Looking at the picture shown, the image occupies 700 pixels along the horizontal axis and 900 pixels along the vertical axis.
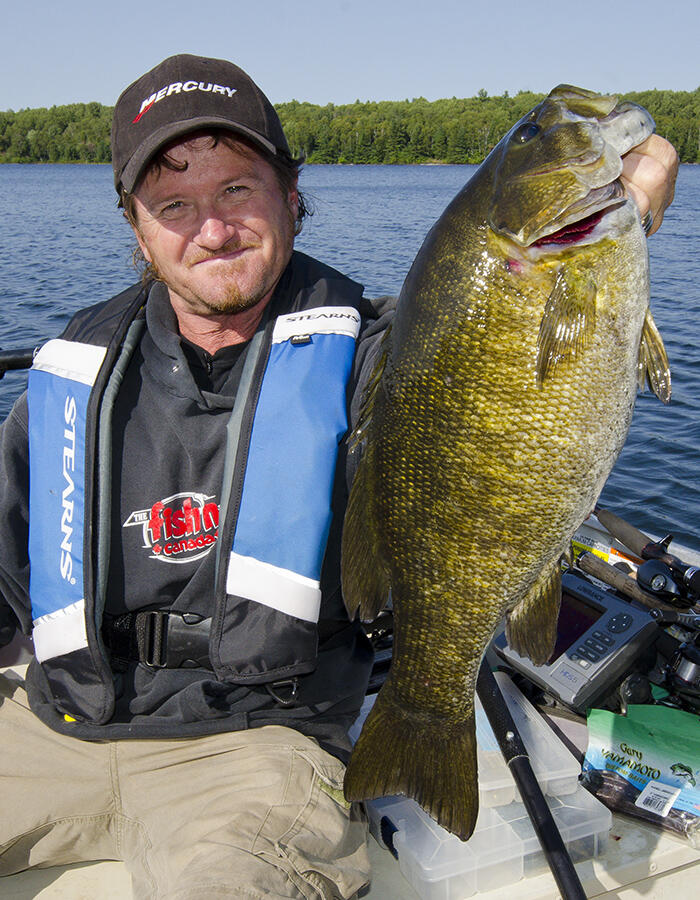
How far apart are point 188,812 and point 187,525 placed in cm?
90

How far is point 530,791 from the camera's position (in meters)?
2.51

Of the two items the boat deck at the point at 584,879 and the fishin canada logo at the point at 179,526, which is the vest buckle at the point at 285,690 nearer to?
the fishin canada logo at the point at 179,526

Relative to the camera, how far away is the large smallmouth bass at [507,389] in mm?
1723

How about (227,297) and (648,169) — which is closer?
(648,169)

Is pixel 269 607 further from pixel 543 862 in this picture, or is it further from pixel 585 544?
pixel 585 544

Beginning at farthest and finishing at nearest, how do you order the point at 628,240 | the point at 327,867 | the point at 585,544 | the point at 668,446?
1. the point at 668,446
2. the point at 585,544
3. the point at 327,867
4. the point at 628,240

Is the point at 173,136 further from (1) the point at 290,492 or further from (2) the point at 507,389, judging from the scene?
(2) the point at 507,389

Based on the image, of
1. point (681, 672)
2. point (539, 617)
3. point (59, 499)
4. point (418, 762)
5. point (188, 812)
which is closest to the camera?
point (539, 617)

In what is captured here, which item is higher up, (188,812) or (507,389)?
(507,389)

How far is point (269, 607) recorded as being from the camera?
2531mm

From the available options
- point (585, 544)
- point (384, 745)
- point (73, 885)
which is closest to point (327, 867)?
point (384, 745)

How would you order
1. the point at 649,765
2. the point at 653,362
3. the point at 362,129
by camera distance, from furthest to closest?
the point at 362,129 < the point at 649,765 < the point at 653,362

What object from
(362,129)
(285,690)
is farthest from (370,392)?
(362,129)

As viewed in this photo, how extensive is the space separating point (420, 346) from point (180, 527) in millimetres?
1208
